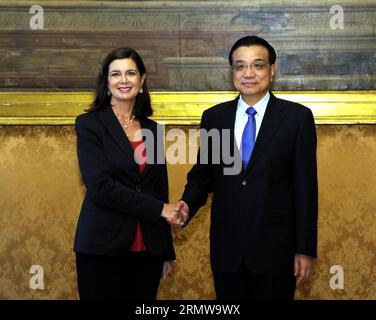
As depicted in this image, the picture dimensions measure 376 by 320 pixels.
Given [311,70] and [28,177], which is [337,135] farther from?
[28,177]

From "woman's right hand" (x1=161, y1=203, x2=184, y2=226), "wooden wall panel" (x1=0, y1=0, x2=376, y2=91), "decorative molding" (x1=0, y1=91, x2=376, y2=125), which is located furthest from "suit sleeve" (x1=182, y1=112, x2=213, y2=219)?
"wooden wall panel" (x1=0, y1=0, x2=376, y2=91)

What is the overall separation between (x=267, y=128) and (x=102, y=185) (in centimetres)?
77

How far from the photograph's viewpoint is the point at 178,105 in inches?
163

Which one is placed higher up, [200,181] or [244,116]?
[244,116]

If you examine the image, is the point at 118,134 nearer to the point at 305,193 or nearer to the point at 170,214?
the point at 170,214

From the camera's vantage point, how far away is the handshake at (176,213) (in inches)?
111

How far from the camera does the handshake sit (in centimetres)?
283

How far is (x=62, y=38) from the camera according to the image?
13.7 feet

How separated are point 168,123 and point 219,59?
56cm

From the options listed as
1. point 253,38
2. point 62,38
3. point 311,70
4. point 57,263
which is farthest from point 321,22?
point 57,263
